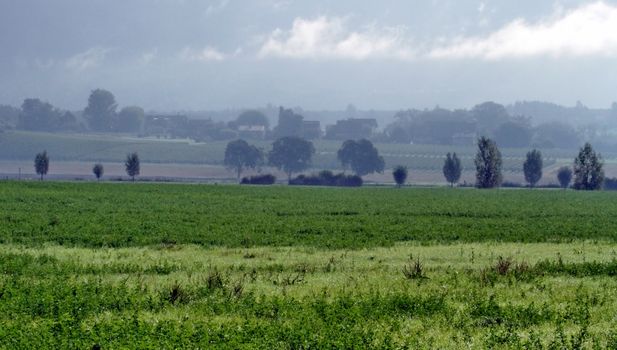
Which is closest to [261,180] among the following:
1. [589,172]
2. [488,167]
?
[488,167]

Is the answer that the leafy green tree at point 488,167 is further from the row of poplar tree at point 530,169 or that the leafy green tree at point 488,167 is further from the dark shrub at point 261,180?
the dark shrub at point 261,180

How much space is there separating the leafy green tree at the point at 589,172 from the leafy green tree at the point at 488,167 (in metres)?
17.0

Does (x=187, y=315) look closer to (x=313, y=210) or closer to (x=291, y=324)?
(x=291, y=324)

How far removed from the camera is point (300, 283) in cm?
2797

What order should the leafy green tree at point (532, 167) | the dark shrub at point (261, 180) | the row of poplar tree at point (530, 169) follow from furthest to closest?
the leafy green tree at point (532, 167) → the dark shrub at point (261, 180) → the row of poplar tree at point (530, 169)

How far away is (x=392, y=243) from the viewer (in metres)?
42.2

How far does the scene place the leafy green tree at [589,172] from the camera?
148750 mm

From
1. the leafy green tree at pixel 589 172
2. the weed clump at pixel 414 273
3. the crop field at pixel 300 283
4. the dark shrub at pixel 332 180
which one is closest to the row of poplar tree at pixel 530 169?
the leafy green tree at pixel 589 172

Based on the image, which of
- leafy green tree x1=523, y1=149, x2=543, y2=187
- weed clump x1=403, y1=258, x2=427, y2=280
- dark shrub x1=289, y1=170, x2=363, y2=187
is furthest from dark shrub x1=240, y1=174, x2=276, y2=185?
weed clump x1=403, y1=258, x2=427, y2=280

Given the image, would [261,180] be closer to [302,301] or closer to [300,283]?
[300,283]

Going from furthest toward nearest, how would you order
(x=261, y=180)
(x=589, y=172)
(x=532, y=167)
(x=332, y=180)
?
1. (x=532, y=167)
2. (x=332, y=180)
3. (x=261, y=180)
4. (x=589, y=172)

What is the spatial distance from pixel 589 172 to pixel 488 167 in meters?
20.9

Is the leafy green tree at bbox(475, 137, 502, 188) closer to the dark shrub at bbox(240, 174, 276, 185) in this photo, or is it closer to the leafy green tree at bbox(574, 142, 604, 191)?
the leafy green tree at bbox(574, 142, 604, 191)

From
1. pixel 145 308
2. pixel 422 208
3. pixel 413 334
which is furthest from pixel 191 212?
pixel 413 334
